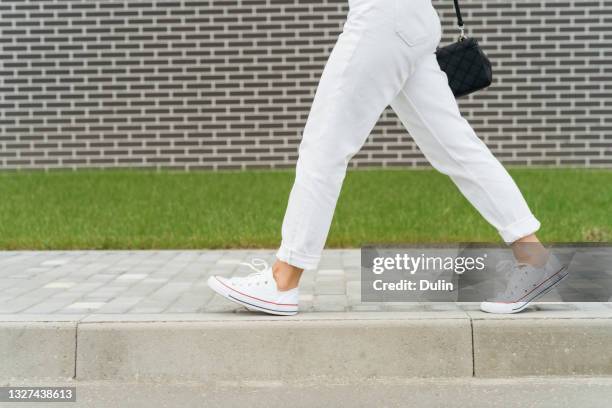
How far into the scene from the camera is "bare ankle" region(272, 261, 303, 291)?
3.55m

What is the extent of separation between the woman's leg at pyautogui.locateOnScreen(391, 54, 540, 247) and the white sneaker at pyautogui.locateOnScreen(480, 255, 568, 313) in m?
0.16

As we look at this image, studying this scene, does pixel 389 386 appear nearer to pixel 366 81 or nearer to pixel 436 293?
pixel 436 293

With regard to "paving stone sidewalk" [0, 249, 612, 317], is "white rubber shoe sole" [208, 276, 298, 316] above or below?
above

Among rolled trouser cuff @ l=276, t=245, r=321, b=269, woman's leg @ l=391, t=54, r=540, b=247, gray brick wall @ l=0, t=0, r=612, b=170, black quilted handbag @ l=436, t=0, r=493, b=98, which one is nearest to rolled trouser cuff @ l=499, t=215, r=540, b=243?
woman's leg @ l=391, t=54, r=540, b=247

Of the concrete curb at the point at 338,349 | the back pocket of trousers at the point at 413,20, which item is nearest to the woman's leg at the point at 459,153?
the back pocket of trousers at the point at 413,20

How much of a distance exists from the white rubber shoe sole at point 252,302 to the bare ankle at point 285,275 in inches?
2.8

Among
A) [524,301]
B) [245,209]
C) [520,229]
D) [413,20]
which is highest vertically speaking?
[413,20]

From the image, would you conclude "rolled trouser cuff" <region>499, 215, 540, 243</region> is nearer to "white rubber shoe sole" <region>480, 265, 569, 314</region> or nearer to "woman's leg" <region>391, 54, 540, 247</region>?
"woman's leg" <region>391, 54, 540, 247</region>

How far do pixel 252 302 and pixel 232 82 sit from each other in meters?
8.61

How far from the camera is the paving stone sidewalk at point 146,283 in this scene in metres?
3.88

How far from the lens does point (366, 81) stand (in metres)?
3.47

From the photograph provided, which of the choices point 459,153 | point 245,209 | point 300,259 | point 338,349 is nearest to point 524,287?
point 459,153

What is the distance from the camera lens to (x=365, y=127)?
11.6ft

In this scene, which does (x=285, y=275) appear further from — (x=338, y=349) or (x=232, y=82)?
(x=232, y=82)
